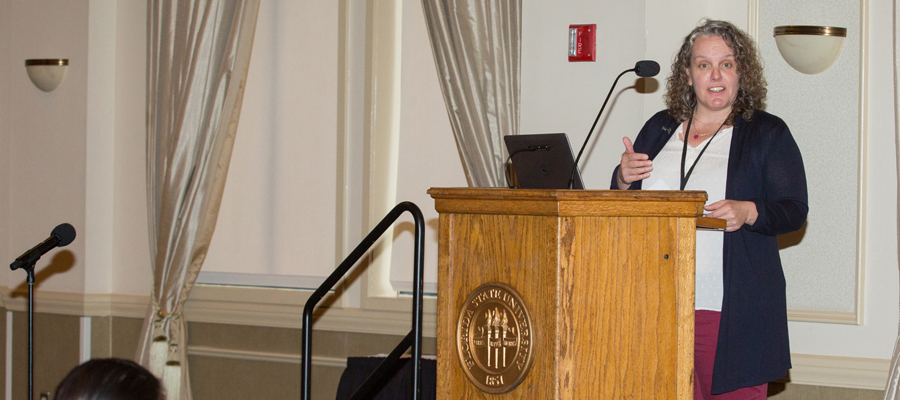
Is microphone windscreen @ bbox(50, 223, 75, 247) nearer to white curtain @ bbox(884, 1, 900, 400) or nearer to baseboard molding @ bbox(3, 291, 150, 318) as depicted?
baseboard molding @ bbox(3, 291, 150, 318)

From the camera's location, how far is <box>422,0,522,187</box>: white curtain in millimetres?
3531

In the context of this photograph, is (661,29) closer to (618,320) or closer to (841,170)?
(841,170)

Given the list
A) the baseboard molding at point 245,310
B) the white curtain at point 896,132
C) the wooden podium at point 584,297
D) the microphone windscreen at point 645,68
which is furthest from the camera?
the baseboard molding at point 245,310

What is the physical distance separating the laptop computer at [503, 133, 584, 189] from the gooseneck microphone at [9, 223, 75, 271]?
5.70 ft

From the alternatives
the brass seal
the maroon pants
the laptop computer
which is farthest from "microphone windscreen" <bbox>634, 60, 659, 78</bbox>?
the brass seal

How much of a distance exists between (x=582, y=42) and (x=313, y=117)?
4.73 ft

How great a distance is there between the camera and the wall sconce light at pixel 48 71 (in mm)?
4566

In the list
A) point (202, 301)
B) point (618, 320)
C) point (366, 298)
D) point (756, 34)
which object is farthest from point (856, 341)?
point (202, 301)

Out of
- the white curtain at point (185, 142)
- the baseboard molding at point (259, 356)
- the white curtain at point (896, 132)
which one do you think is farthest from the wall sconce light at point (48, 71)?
the white curtain at point (896, 132)

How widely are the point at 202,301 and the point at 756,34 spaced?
2.92 metres

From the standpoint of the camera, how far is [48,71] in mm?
4578

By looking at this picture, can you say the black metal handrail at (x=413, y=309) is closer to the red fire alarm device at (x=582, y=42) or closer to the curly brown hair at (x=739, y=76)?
the curly brown hair at (x=739, y=76)

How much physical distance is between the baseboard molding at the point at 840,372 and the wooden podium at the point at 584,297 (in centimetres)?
163

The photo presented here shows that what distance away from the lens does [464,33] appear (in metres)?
3.59
